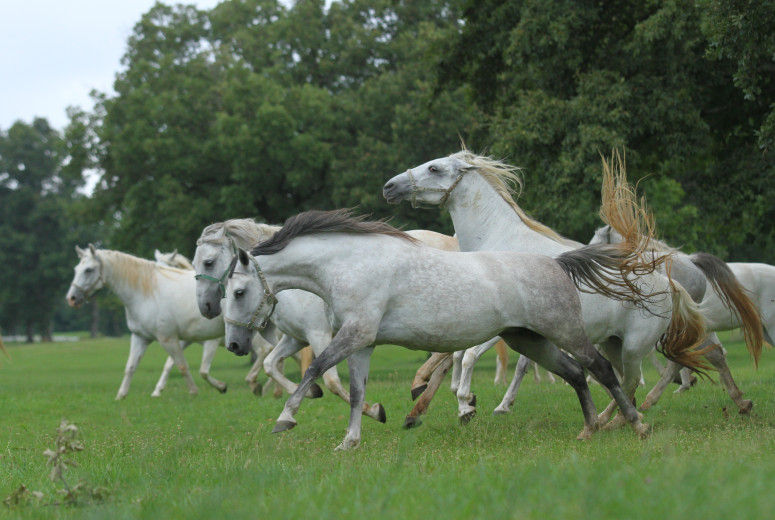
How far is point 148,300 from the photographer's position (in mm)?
15250

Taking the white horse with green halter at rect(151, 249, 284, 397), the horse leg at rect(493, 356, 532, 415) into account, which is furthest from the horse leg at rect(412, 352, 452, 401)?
the white horse with green halter at rect(151, 249, 284, 397)

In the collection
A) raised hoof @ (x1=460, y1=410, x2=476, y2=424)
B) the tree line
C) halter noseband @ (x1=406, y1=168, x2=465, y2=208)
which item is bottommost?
raised hoof @ (x1=460, y1=410, x2=476, y2=424)

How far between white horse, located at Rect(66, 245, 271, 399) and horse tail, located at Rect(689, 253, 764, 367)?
8.71 meters

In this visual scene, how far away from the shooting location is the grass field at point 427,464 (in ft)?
11.4

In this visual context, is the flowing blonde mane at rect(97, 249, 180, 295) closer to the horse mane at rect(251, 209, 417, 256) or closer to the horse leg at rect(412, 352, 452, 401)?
the horse leg at rect(412, 352, 452, 401)

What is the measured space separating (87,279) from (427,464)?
11646 mm

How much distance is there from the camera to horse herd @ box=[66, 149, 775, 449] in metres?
6.53

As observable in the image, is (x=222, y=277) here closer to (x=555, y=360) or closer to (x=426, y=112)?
(x=555, y=360)

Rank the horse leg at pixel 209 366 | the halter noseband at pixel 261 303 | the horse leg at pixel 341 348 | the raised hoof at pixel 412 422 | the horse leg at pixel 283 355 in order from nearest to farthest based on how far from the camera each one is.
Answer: the horse leg at pixel 341 348, the halter noseband at pixel 261 303, the raised hoof at pixel 412 422, the horse leg at pixel 283 355, the horse leg at pixel 209 366

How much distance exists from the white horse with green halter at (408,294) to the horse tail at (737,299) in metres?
2.68

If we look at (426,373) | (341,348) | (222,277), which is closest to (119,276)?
(222,277)

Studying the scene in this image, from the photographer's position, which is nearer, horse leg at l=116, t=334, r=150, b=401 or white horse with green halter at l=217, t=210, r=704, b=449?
white horse with green halter at l=217, t=210, r=704, b=449

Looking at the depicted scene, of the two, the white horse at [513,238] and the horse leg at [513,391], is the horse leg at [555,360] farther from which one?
the horse leg at [513,391]

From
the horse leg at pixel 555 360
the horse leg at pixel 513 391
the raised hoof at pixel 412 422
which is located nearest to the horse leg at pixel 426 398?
the raised hoof at pixel 412 422
